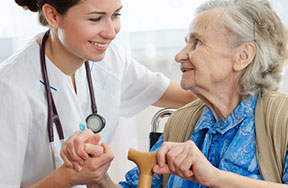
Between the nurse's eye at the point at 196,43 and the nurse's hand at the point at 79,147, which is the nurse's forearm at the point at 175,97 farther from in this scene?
the nurse's hand at the point at 79,147

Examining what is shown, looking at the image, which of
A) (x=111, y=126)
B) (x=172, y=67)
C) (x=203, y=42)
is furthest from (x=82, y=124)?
(x=172, y=67)

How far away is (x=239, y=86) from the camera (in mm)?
1329

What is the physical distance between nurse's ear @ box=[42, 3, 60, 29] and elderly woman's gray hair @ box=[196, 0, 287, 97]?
1.60 ft

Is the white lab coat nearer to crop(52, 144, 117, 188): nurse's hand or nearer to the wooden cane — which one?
crop(52, 144, 117, 188): nurse's hand

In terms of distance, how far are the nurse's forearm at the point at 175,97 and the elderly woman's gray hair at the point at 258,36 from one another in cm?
43

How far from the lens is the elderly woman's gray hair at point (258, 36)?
4.17 feet

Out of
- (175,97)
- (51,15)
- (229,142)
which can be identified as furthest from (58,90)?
(229,142)

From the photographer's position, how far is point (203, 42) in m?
1.31

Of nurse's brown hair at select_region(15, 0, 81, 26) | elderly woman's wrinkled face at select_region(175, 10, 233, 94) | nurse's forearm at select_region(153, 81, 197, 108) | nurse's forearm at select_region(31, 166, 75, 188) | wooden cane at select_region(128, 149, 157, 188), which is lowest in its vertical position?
nurse's forearm at select_region(31, 166, 75, 188)

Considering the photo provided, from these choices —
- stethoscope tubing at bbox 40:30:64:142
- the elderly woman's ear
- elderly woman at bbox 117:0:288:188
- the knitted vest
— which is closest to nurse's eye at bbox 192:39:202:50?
elderly woman at bbox 117:0:288:188

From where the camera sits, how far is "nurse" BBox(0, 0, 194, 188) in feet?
4.43

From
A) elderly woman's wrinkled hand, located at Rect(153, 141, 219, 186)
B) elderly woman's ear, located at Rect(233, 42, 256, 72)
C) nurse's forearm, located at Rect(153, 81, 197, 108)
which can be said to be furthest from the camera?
nurse's forearm, located at Rect(153, 81, 197, 108)

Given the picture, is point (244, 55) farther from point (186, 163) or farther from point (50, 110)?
point (50, 110)

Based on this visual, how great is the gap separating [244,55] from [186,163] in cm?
41
